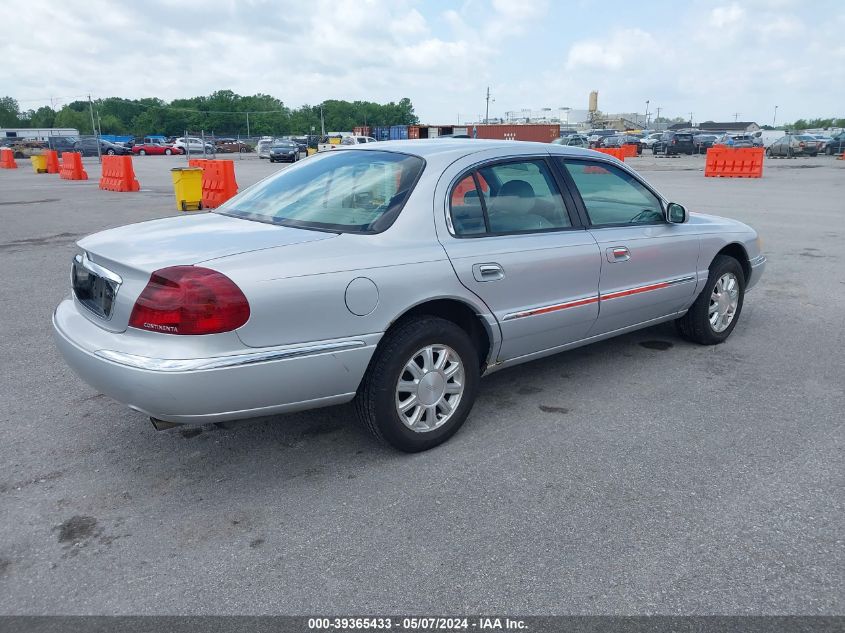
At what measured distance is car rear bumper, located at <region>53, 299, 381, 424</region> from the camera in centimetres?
279

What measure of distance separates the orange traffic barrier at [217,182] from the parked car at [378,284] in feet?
35.8

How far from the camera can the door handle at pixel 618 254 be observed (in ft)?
14.0

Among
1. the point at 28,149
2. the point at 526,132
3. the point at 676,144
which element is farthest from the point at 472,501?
the point at 526,132

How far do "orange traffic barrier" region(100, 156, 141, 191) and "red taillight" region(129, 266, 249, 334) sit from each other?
62.1ft

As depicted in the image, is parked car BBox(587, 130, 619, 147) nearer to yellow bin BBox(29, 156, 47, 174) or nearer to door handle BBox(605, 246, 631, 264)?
yellow bin BBox(29, 156, 47, 174)

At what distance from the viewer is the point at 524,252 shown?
3799mm

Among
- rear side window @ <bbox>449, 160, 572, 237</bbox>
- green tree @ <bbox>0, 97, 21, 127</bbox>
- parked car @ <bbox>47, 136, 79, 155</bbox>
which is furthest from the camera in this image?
green tree @ <bbox>0, 97, 21, 127</bbox>

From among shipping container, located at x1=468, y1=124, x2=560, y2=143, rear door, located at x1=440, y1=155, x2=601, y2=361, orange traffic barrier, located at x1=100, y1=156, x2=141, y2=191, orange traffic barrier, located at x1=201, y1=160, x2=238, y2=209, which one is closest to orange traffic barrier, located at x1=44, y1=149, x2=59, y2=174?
orange traffic barrier, located at x1=100, y1=156, x2=141, y2=191

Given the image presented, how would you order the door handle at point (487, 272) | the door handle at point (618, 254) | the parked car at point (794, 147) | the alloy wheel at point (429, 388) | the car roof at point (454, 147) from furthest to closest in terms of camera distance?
the parked car at point (794, 147) < the door handle at point (618, 254) < the car roof at point (454, 147) < the door handle at point (487, 272) < the alloy wheel at point (429, 388)

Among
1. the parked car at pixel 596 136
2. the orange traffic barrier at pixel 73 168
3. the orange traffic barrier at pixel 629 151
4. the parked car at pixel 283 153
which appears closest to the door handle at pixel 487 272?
the orange traffic barrier at pixel 73 168

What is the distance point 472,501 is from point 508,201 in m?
1.76

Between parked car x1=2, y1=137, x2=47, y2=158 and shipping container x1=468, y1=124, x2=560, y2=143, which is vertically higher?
shipping container x1=468, y1=124, x2=560, y2=143

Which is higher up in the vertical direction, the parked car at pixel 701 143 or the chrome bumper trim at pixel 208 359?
the parked car at pixel 701 143

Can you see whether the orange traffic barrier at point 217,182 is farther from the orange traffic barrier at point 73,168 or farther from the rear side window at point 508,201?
the orange traffic barrier at point 73,168
